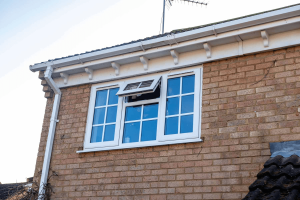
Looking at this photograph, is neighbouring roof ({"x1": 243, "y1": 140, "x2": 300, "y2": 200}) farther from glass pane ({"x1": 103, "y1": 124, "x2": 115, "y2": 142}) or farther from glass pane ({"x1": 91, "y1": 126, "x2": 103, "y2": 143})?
glass pane ({"x1": 91, "y1": 126, "x2": 103, "y2": 143})

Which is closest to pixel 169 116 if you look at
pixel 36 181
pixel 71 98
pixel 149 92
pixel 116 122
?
pixel 149 92

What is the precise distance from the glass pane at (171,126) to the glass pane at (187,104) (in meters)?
0.25

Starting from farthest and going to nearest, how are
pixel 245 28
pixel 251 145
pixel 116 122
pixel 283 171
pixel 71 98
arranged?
pixel 71 98 < pixel 116 122 < pixel 245 28 < pixel 251 145 < pixel 283 171

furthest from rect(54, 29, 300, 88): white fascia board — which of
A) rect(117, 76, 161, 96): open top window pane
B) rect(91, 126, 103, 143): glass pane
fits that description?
rect(91, 126, 103, 143): glass pane

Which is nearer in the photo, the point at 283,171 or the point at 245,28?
the point at 283,171

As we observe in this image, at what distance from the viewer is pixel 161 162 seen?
7.29 metres

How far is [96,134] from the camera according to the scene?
27.5 ft

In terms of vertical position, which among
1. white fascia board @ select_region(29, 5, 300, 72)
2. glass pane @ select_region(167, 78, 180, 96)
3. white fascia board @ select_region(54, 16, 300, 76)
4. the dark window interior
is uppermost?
white fascia board @ select_region(29, 5, 300, 72)

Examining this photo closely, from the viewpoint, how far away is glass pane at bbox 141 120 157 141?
7.68 metres

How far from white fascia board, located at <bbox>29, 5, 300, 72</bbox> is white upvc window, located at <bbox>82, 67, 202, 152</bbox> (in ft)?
2.16

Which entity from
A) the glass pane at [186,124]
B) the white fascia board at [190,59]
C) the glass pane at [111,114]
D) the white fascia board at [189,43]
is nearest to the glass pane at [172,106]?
the glass pane at [186,124]

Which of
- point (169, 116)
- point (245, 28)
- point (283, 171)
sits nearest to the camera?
point (283, 171)

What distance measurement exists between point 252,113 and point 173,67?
194 centimetres

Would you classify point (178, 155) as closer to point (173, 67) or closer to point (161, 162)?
point (161, 162)
